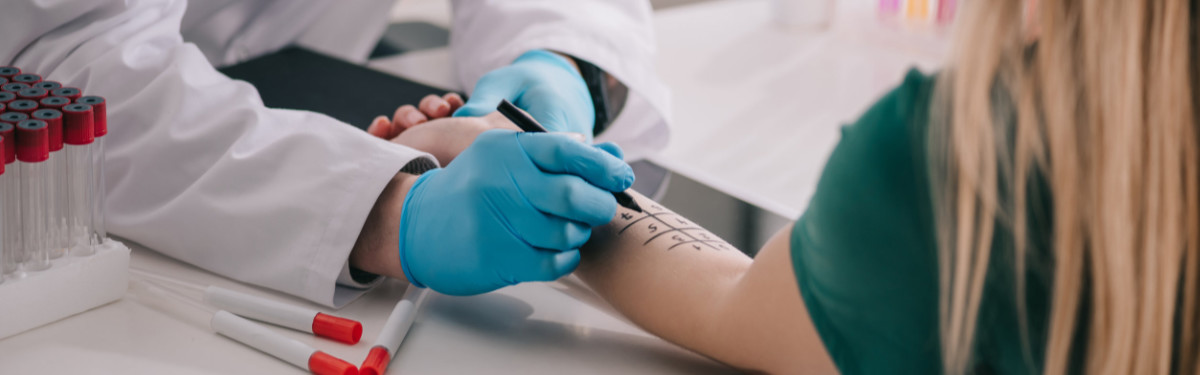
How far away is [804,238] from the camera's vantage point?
529mm

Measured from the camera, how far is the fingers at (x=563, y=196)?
2.32ft

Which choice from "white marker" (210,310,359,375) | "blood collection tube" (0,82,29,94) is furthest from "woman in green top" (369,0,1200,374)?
"blood collection tube" (0,82,29,94)

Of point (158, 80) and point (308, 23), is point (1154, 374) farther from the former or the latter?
point (308, 23)

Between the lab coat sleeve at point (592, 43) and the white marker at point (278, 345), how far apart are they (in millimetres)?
496

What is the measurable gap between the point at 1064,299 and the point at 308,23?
109 cm

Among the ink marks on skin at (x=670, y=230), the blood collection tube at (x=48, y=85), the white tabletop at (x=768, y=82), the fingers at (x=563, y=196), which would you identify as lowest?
the white tabletop at (x=768, y=82)

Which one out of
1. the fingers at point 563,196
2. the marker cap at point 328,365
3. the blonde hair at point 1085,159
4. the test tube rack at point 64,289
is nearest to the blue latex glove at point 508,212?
the fingers at point 563,196

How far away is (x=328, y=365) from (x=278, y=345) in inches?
2.0

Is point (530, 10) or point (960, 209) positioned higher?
point (960, 209)

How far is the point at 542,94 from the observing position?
997mm

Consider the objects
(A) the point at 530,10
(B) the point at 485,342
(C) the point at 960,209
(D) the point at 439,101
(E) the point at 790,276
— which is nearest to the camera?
(C) the point at 960,209

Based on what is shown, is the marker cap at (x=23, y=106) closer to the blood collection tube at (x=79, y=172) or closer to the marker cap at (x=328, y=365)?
the blood collection tube at (x=79, y=172)

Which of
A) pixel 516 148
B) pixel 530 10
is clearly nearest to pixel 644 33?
pixel 530 10

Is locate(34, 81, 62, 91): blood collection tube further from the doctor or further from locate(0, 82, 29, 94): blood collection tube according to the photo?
the doctor
